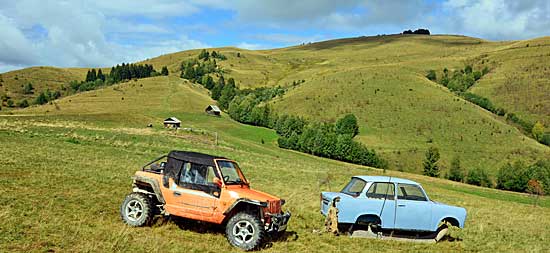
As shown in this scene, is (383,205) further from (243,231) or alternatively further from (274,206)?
(243,231)

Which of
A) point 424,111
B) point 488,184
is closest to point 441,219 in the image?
point 488,184

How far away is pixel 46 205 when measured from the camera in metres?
11.9

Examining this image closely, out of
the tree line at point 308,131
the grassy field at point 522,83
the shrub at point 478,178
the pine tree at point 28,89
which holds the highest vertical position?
the grassy field at point 522,83

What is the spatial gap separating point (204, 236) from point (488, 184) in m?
75.7

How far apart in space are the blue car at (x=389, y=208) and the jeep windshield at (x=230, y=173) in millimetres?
2949

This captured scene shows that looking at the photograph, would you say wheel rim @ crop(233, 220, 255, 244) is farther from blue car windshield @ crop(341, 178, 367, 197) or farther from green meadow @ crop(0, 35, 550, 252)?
blue car windshield @ crop(341, 178, 367, 197)

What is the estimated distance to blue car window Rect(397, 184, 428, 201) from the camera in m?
13.1

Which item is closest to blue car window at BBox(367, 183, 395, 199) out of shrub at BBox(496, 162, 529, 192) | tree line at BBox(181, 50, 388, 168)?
shrub at BBox(496, 162, 529, 192)

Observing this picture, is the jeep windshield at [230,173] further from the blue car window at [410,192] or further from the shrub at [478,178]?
the shrub at [478,178]

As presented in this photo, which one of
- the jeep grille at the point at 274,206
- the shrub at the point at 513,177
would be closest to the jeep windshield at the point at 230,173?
→ the jeep grille at the point at 274,206

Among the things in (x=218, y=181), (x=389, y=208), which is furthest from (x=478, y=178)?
(x=218, y=181)

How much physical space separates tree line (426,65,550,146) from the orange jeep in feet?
349

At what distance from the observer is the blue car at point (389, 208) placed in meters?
12.6

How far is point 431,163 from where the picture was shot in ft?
269
